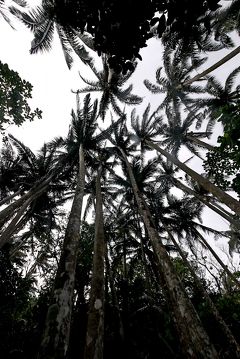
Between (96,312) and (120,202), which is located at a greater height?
(120,202)

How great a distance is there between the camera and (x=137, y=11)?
318 cm

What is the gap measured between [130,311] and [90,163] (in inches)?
339

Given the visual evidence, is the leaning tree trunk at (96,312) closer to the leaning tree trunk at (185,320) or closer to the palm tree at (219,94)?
the leaning tree trunk at (185,320)

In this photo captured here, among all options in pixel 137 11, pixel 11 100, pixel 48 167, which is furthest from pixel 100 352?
pixel 48 167

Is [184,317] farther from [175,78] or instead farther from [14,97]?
[175,78]

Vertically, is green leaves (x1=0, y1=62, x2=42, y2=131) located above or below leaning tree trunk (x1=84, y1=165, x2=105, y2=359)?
above

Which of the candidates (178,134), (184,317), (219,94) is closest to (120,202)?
(178,134)

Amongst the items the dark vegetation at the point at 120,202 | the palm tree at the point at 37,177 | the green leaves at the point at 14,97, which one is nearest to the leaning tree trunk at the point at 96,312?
the dark vegetation at the point at 120,202

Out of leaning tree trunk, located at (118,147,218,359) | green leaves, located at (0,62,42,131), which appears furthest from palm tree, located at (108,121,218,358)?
green leaves, located at (0,62,42,131)

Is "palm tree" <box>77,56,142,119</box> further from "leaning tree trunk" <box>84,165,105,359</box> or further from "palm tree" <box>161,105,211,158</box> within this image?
"leaning tree trunk" <box>84,165,105,359</box>

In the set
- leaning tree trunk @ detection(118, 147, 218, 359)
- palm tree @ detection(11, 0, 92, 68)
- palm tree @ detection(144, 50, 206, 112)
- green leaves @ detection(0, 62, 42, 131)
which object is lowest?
leaning tree trunk @ detection(118, 147, 218, 359)

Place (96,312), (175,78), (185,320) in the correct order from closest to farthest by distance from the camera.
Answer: (96,312)
(185,320)
(175,78)

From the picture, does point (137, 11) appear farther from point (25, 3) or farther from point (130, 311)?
point (130, 311)

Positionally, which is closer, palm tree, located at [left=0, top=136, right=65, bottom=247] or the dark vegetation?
the dark vegetation
